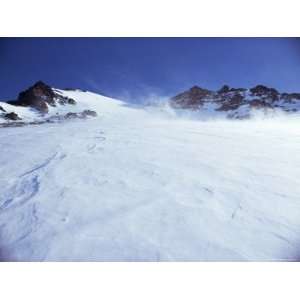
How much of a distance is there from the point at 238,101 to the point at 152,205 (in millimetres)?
47062

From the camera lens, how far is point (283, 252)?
218 cm

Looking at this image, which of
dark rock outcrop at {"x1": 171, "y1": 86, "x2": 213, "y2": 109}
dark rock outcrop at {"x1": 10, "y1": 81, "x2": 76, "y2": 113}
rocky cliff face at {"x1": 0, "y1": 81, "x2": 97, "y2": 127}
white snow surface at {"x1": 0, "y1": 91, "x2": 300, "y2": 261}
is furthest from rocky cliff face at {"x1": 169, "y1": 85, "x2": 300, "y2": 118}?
white snow surface at {"x1": 0, "y1": 91, "x2": 300, "y2": 261}

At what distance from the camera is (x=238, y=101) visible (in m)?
44.9

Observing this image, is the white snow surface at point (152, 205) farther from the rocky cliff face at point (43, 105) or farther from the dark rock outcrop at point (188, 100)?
the dark rock outcrop at point (188, 100)

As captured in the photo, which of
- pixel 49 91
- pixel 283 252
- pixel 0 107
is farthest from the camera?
pixel 49 91

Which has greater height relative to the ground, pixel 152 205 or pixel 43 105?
pixel 43 105

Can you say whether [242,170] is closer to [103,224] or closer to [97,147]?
[103,224]

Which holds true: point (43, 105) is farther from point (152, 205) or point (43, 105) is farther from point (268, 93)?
point (268, 93)

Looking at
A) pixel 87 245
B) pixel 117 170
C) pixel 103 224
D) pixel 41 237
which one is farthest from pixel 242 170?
pixel 41 237

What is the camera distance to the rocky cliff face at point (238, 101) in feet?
123

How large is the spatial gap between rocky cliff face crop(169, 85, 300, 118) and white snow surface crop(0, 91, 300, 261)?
32.7 meters

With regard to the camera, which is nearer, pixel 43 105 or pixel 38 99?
pixel 43 105

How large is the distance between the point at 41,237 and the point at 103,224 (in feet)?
2.09

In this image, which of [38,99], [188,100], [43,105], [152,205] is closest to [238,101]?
[188,100]
